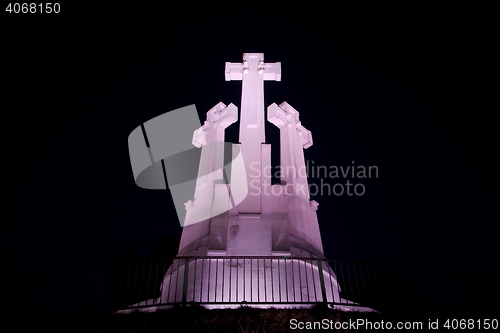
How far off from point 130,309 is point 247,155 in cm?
753

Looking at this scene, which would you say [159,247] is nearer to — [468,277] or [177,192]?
[177,192]

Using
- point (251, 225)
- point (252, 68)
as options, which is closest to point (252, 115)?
point (252, 68)

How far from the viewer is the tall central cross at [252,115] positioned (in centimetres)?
1620

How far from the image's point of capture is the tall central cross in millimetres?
16203

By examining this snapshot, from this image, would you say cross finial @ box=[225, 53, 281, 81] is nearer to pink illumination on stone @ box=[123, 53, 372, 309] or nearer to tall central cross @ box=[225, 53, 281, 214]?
tall central cross @ box=[225, 53, 281, 214]

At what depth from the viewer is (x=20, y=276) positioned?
479 inches

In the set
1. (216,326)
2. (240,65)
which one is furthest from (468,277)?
(240,65)

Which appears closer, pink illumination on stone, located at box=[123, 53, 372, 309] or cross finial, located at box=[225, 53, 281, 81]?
pink illumination on stone, located at box=[123, 53, 372, 309]

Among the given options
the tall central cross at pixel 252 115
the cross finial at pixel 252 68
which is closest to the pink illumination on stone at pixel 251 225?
the tall central cross at pixel 252 115

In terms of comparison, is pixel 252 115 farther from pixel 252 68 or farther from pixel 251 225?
pixel 251 225

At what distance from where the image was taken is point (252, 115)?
18.9 m

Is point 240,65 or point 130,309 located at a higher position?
point 240,65

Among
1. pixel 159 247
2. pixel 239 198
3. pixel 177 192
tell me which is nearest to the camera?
pixel 239 198

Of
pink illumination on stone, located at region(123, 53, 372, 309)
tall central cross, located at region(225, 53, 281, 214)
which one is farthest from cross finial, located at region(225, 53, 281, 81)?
pink illumination on stone, located at region(123, 53, 372, 309)
